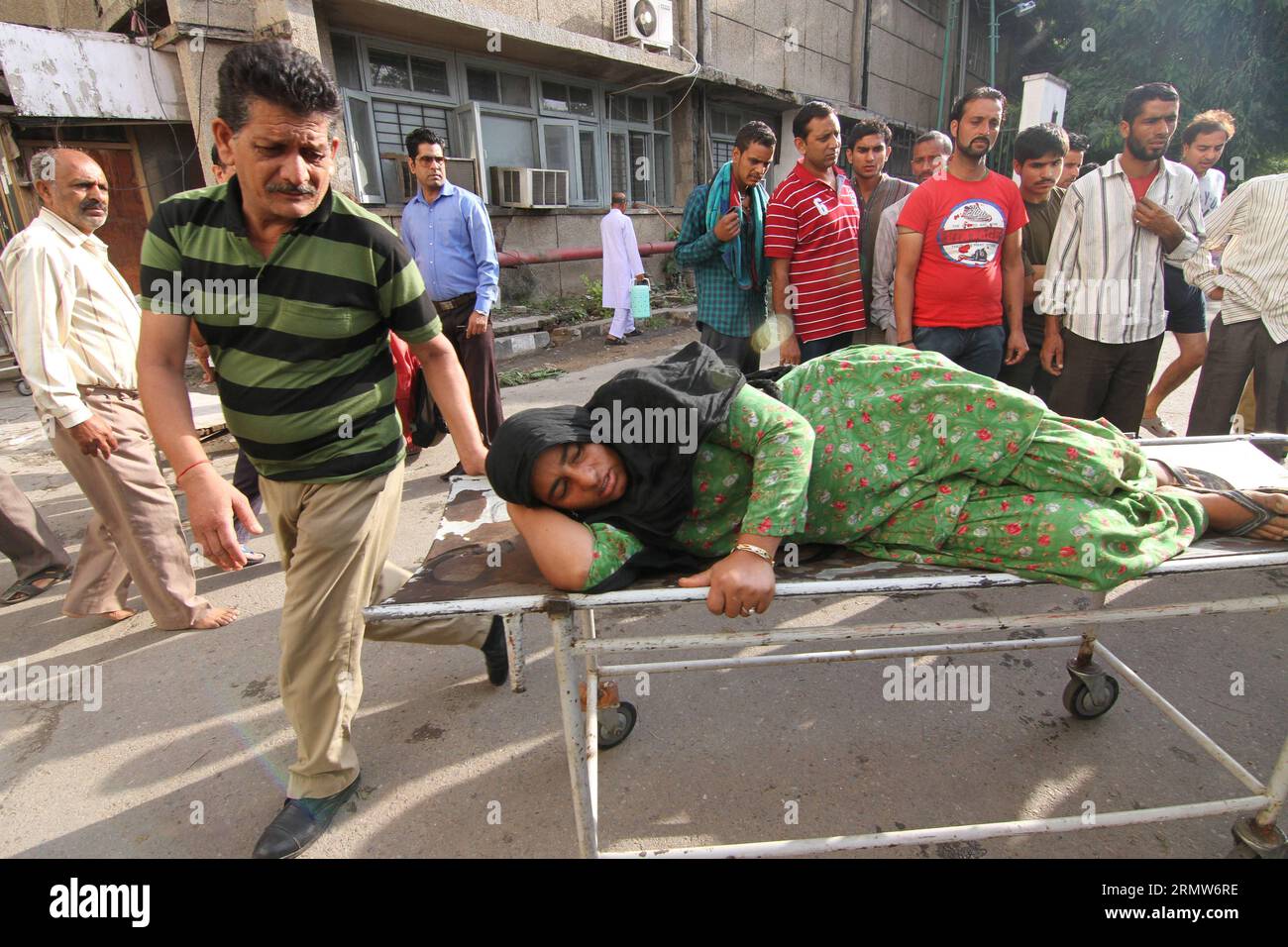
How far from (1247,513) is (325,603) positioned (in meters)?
2.33

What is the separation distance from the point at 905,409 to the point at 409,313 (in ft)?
4.27

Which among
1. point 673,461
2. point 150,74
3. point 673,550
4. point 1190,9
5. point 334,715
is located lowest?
point 334,715

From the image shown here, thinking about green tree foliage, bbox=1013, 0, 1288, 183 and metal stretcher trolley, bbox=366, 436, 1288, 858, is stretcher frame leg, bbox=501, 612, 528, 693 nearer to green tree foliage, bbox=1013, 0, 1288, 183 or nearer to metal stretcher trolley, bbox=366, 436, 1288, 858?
metal stretcher trolley, bbox=366, 436, 1288, 858

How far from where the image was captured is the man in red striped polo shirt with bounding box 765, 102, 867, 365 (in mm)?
3293

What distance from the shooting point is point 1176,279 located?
12.4ft

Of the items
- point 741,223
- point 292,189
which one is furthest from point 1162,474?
point 292,189

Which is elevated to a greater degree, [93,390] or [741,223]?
[741,223]

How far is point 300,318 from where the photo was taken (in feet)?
5.50

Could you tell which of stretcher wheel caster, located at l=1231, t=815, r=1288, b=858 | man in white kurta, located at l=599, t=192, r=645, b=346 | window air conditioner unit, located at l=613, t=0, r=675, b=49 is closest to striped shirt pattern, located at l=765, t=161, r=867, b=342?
stretcher wheel caster, located at l=1231, t=815, r=1288, b=858

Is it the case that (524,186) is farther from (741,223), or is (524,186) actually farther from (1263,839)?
(1263,839)

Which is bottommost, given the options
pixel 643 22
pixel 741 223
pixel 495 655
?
pixel 495 655

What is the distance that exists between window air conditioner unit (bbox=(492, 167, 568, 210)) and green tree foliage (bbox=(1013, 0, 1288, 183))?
1086cm
